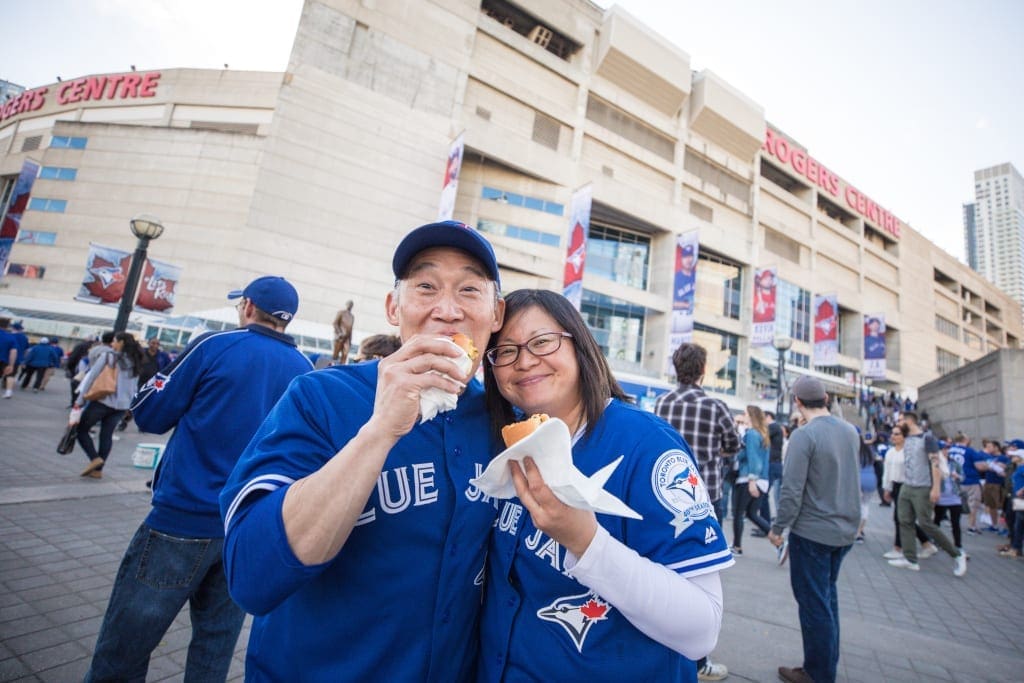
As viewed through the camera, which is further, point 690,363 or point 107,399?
point 107,399

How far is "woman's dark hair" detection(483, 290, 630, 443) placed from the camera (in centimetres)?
167

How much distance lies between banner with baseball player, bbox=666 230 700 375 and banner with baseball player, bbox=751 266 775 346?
13.5 ft

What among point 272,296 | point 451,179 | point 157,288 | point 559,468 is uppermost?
point 451,179

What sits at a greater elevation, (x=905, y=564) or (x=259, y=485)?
(x=259, y=485)

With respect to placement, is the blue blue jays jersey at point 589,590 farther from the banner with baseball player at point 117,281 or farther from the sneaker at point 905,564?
the banner with baseball player at point 117,281

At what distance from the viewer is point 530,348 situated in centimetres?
171

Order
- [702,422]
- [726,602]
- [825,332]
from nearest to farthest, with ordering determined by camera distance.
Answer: [702,422], [726,602], [825,332]

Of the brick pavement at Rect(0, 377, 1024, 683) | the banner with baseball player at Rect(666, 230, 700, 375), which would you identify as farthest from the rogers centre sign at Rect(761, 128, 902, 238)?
the brick pavement at Rect(0, 377, 1024, 683)

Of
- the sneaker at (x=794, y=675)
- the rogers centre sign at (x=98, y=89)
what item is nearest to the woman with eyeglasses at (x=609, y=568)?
the sneaker at (x=794, y=675)

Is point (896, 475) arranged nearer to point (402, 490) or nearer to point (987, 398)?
point (402, 490)

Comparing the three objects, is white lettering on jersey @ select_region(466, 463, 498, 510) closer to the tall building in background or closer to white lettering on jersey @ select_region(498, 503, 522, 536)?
white lettering on jersey @ select_region(498, 503, 522, 536)

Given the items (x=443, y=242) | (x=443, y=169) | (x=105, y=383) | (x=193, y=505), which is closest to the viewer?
(x=443, y=242)

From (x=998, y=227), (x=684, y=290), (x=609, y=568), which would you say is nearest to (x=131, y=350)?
(x=609, y=568)

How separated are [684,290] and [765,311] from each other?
5407mm
